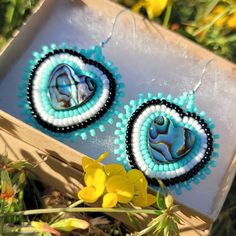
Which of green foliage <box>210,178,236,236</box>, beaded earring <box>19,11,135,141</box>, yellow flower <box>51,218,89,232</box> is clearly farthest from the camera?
green foliage <box>210,178,236,236</box>

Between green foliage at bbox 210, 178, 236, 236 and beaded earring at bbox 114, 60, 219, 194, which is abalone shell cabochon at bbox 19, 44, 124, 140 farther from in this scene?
green foliage at bbox 210, 178, 236, 236

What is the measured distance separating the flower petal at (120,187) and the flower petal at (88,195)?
0.03 metres

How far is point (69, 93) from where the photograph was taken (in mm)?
1254

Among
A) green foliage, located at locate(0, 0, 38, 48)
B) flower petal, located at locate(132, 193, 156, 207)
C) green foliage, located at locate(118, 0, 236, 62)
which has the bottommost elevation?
flower petal, located at locate(132, 193, 156, 207)

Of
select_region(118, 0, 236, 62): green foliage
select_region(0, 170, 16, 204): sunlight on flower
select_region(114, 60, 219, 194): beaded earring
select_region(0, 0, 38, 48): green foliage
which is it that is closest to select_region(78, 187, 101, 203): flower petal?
select_region(0, 170, 16, 204): sunlight on flower

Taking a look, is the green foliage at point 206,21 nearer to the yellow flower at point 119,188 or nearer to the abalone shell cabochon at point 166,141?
the abalone shell cabochon at point 166,141

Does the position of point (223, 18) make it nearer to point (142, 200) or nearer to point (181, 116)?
point (181, 116)

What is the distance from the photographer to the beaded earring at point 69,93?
1257mm

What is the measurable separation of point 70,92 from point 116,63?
21 cm

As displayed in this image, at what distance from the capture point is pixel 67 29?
1438 millimetres

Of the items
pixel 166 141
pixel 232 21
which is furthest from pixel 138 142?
pixel 232 21

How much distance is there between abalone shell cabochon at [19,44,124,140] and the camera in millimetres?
1257

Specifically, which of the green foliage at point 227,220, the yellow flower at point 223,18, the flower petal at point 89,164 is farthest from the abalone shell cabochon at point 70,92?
the green foliage at point 227,220

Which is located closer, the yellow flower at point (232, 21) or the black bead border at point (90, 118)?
the black bead border at point (90, 118)
